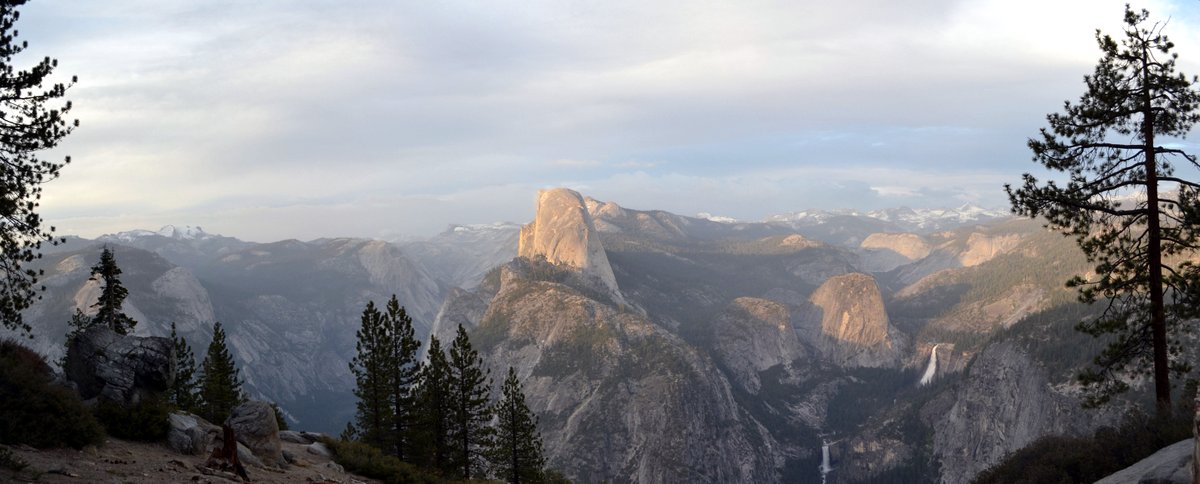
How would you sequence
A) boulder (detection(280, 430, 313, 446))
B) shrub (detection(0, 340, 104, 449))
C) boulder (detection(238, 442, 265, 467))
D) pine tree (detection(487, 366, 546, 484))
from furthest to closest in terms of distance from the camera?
pine tree (detection(487, 366, 546, 484)), boulder (detection(280, 430, 313, 446)), boulder (detection(238, 442, 265, 467)), shrub (detection(0, 340, 104, 449))

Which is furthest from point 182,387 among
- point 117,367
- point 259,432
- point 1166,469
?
point 1166,469

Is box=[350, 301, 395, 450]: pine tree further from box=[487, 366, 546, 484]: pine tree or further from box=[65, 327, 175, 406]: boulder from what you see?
box=[65, 327, 175, 406]: boulder

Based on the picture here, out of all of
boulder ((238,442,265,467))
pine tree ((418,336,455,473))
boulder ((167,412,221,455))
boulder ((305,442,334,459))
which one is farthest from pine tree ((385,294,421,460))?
boulder ((238,442,265,467))

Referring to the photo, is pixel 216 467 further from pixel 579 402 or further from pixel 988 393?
pixel 988 393

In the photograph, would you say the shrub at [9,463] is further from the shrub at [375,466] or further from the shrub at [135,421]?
the shrub at [375,466]

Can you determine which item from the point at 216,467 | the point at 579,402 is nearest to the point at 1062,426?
the point at 579,402

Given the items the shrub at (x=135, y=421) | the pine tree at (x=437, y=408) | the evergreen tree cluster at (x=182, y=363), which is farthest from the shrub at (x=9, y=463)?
the pine tree at (x=437, y=408)
